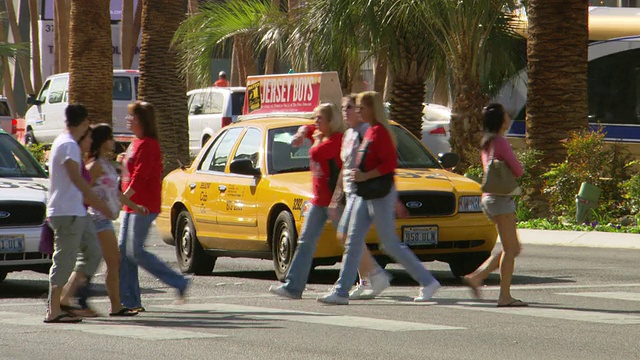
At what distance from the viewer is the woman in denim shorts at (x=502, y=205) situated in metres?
11.4

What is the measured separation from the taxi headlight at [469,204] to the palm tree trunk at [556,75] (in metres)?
7.86

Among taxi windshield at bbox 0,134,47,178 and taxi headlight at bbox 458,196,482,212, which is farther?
taxi windshield at bbox 0,134,47,178

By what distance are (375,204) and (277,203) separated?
2.39 m

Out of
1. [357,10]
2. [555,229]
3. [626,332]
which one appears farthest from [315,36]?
[626,332]

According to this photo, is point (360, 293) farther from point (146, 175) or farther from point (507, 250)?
point (146, 175)

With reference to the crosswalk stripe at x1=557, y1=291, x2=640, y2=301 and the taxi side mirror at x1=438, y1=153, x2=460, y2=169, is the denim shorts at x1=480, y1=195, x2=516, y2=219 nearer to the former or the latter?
the crosswalk stripe at x1=557, y1=291, x2=640, y2=301

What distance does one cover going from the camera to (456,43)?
2367 cm

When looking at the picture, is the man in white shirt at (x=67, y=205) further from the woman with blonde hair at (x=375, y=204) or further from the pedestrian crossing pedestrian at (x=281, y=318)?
the woman with blonde hair at (x=375, y=204)

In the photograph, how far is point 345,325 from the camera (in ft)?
33.8

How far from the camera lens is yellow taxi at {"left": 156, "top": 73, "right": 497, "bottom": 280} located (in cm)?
1352

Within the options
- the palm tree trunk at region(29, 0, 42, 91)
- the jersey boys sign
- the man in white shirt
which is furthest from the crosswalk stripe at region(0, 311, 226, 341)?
the palm tree trunk at region(29, 0, 42, 91)

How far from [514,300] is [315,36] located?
14359 mm

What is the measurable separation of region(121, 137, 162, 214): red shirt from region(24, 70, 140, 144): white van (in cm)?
2188

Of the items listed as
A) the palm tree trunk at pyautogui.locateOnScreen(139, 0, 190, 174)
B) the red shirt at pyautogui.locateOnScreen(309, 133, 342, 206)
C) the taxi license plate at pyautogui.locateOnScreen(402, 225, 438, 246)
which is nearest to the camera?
the red shirt at pyautogui.locateOnScreen(309, 133, 342, 206)
